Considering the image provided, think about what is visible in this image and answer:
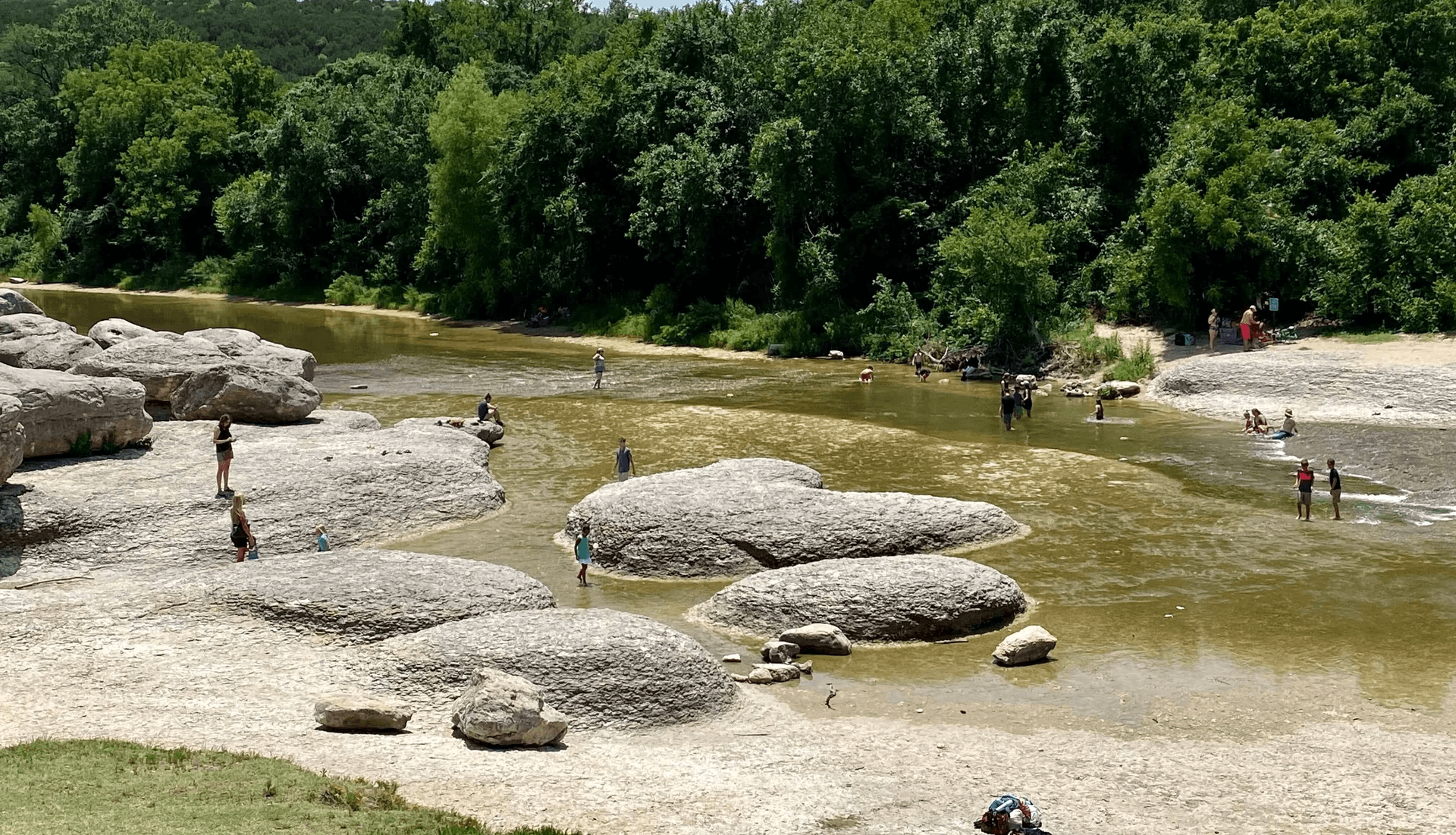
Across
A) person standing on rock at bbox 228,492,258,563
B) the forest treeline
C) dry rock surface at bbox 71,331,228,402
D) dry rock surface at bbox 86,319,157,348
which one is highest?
the forest treeline

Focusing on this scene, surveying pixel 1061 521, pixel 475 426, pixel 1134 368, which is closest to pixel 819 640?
pixel 1061 521

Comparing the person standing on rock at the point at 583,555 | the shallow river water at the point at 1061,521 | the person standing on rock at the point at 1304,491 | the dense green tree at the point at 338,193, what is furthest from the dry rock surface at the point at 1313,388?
the dense green tree at the point at 338,193

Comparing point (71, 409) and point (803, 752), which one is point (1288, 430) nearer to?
point (803, 752)

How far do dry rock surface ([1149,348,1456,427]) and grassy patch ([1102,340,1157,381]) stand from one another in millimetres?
1475

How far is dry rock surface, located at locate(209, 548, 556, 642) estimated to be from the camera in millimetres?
23062

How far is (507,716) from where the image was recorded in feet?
61.1

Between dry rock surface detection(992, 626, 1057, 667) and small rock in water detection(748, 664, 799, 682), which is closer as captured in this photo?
small rock in water detection(748, 664, 799, 682)

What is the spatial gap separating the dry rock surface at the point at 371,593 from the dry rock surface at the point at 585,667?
5.97ft

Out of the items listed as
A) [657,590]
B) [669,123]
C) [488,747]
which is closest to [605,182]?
[669,123]

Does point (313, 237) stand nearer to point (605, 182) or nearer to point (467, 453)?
point (605, 182)

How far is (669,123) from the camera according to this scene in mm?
74188

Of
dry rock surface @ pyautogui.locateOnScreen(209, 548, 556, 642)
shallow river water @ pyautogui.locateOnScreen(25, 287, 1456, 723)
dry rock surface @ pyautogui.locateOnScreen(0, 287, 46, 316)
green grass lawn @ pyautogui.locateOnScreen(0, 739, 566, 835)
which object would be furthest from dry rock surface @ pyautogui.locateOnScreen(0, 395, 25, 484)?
dry rock surface @ pyautogui.locateOnScreen(0, 287, 46, 316)

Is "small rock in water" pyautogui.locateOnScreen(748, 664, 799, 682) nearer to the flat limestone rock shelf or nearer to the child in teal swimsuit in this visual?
the child in teal swimsuit

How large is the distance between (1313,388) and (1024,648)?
26.9 metres
